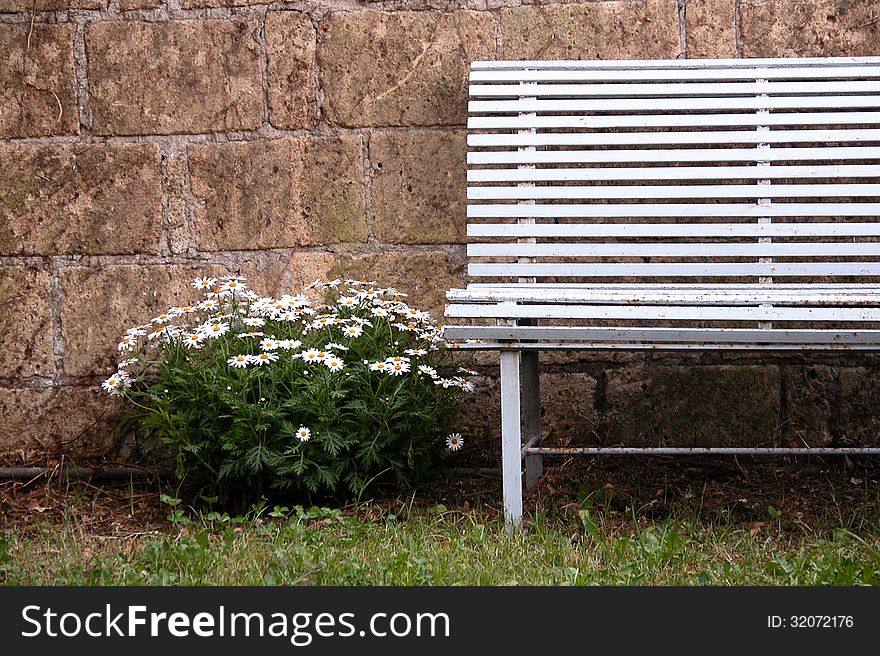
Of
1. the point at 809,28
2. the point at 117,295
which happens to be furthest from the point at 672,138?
the point at 117,295

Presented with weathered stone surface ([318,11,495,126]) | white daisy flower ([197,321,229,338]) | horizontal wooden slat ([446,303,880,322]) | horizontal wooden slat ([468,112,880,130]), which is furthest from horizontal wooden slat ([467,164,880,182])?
white daisy flower ([197,321,229,338])

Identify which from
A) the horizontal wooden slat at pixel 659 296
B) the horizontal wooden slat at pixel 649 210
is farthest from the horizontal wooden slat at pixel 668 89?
the horizontal wooden slat at pixel 659 296

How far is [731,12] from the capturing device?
10.7 ft

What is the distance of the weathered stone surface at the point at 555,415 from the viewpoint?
333cm

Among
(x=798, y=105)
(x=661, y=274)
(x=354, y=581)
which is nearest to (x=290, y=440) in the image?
(x=354, y=581)

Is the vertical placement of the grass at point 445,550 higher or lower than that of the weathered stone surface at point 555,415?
lower

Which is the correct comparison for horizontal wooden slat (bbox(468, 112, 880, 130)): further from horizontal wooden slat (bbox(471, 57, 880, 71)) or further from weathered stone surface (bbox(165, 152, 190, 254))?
weathered stone surface (bbox(165, 152, 190, 254))

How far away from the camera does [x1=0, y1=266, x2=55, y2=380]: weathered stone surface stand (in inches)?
133

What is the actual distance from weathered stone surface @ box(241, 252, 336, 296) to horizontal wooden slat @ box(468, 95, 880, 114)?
695 millimetres

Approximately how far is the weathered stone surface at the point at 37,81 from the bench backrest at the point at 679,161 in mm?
1331

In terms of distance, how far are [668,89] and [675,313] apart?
92 centimetres

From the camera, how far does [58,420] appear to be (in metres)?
3.41

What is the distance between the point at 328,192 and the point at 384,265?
296mm

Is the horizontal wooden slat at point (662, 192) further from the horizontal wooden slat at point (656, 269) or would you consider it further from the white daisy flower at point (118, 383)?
the white daisy flower at point (118, 383)
